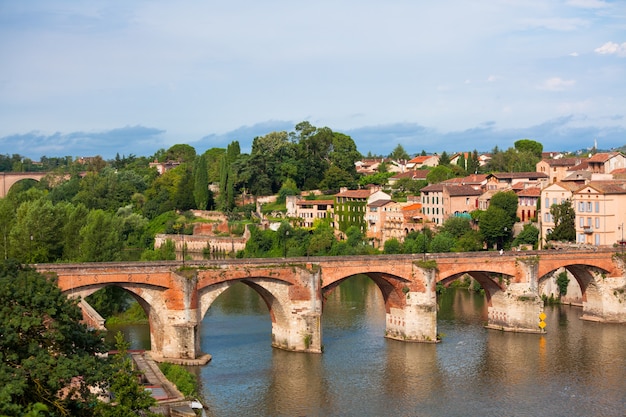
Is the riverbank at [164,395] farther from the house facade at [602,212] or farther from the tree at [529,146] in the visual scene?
the tree at [529,146]

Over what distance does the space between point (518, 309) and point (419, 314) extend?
25.1ft

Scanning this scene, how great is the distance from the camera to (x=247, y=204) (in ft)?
379

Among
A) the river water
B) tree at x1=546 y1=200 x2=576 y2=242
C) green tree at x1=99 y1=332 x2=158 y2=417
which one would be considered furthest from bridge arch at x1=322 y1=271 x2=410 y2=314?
green tree at x1=99 y1=332 x2=158 y2=417

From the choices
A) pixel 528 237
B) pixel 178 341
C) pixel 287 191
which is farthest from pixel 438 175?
pixel 178 341

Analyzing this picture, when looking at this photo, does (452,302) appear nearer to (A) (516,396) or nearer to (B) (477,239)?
(B) (477,239)

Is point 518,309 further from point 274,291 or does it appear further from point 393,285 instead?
point 274,291

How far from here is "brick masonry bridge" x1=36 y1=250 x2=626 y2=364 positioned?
4888 centimetres

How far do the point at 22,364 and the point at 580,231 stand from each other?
54.8 metres

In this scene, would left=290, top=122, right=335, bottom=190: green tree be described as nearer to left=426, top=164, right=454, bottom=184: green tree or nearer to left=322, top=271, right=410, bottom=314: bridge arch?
left=426, top=164, right=454, bottom=184: green tree

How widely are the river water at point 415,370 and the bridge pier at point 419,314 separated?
2.71ft

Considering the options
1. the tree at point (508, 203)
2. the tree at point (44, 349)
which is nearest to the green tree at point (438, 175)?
the tree at point (508, 203)

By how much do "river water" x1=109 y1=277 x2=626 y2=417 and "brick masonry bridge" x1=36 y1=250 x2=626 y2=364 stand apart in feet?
4.46

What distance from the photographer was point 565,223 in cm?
7438

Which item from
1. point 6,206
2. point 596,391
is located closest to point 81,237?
point 6,206
